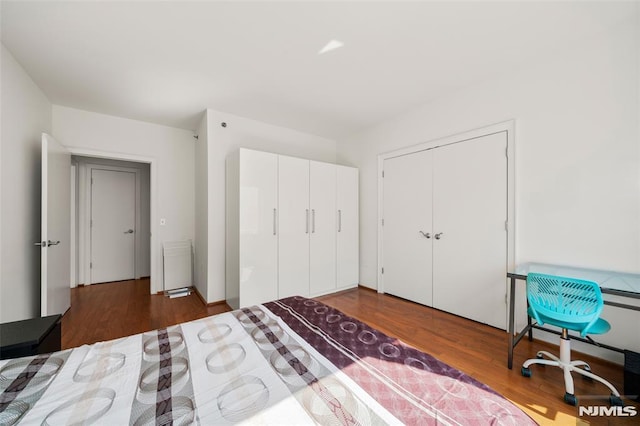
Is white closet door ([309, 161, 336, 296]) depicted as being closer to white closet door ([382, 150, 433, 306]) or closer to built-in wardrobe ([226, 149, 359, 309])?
built-in wardrobe ([226, 149, 359, 309])

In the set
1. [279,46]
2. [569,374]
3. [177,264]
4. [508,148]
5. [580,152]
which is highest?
[279,46]

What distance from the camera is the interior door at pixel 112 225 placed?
4.33 m

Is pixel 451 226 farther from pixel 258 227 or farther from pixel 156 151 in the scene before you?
pixel 156 151

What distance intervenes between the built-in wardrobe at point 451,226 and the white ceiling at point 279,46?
79 centimetres

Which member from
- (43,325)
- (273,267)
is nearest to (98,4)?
(43,325)

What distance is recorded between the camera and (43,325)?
1.57m

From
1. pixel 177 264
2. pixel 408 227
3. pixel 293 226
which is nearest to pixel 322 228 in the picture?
pixel 293 226

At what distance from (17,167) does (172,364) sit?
2.65 meters

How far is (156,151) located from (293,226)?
8.11ft

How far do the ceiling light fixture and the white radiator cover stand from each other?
11.5ft

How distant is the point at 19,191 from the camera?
2307 mm

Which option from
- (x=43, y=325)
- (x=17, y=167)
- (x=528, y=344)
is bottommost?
(x=528, y=344)

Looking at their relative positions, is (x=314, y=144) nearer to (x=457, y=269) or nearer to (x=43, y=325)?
(x=457, y=269)

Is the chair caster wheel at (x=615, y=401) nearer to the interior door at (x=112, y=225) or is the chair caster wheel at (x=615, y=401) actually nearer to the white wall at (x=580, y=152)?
the white wall at (x=580, y=152)
